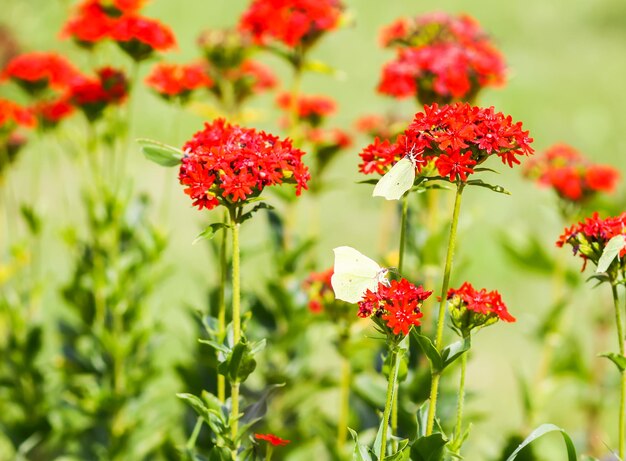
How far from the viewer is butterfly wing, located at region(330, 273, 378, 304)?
1.13 metres

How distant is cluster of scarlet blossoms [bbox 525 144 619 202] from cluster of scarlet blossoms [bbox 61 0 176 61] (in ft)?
3.63

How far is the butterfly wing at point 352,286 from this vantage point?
113 centimetres

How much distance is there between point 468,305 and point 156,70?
133 centimetres

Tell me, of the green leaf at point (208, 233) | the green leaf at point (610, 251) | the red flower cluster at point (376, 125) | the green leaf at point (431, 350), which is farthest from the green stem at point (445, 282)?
the red flower cluster at point (376, 125)

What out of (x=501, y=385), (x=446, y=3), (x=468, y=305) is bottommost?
(x=501, y=385)

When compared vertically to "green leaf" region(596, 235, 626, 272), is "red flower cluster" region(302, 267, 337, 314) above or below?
below

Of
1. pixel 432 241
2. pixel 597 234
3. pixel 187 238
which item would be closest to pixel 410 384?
pixel 432 241

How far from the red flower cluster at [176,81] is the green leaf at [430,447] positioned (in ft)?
4.12

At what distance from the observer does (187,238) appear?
3.80 metres

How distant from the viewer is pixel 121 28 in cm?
195

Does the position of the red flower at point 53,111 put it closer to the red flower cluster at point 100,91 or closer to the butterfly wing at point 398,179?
the red flower cluster at point 100,91

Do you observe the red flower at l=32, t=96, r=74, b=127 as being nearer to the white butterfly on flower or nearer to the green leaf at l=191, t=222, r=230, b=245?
the green leaf at l=191, t=222, r=230, b=245

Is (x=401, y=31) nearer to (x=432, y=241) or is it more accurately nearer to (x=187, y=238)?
(x=432, y=241)

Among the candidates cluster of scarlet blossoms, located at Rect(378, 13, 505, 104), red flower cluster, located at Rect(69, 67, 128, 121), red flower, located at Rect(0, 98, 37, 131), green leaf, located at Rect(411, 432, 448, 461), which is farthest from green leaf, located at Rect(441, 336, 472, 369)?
red flower, located at Rect(0, 98, 37, 131)
